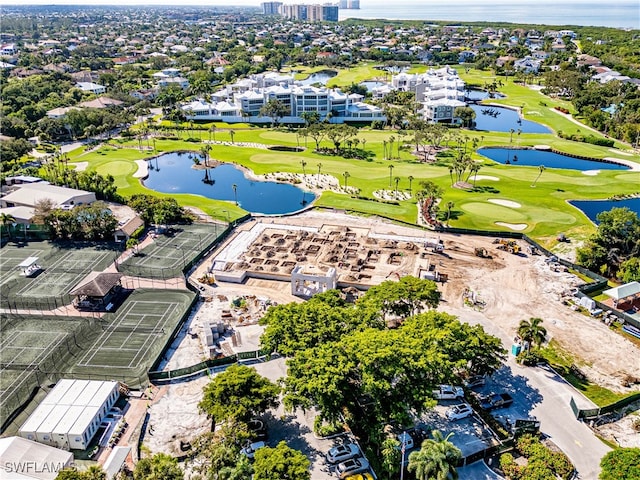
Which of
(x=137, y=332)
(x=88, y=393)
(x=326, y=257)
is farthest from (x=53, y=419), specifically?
(x=326, y=257)

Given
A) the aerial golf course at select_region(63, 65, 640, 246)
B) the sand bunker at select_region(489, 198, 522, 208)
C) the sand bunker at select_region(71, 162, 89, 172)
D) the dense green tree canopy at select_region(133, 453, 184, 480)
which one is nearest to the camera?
the dense green tree canopy at select_region(133, 453, 184, 480)

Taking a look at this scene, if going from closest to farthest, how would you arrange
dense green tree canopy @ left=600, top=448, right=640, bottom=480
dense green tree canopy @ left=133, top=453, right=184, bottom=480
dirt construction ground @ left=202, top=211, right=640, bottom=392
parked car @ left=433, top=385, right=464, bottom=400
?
1. dense green tree canopy @ left=133, top=453, right=184, bottom=480
2. dense green tree canopy @ left=600, top=448, right=640, bottom=480
3. parked car @ left=433, top=385, right=464, bottom=400
4. dirt construction ground @ left=202, top=211, right=640, bottom=392

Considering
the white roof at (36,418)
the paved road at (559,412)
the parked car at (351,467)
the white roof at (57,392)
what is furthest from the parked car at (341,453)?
the white roof at (57,392)

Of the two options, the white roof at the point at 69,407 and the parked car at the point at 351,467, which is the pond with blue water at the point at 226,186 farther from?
the parked car at the point at 351,467

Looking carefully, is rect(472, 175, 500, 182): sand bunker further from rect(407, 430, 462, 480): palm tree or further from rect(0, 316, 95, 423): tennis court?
rect(0, 316, 95, 423): tennis court

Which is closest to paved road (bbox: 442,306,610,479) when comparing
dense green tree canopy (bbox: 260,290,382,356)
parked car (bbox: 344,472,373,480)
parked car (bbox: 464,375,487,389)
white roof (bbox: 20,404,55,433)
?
parked car (bbox: 464,375,487,389)
